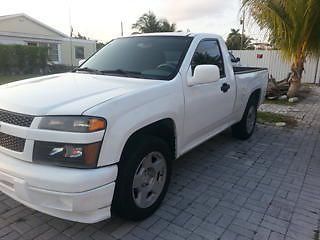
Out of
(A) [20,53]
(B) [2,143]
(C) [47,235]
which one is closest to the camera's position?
(B) [2,143]

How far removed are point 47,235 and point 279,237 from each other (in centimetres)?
223

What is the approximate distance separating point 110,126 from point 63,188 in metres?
0.60

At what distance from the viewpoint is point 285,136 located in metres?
6.45

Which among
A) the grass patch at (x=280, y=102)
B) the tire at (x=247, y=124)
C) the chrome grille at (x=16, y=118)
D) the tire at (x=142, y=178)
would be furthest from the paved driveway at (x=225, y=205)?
the grass patch at (x=280, y=102)

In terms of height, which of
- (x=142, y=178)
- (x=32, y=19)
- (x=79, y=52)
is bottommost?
(x=142, y=178)

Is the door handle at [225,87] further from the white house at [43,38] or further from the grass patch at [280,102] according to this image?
the white house at [43,38]

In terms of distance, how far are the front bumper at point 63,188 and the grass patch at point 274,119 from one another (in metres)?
5.96

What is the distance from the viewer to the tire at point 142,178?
107 inches

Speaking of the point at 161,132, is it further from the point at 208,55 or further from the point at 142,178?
the point at 208,55

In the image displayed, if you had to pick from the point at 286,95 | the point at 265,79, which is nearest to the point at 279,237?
the point at 265,79

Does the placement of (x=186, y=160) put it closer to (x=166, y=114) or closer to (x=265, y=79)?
(x=166, y=114)

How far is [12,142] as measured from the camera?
2.57m

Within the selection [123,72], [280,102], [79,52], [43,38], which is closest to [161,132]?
[123,72]

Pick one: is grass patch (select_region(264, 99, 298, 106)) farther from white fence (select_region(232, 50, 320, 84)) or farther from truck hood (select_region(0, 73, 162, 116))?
truck hood (select_region(0, 73, 162, 116))
